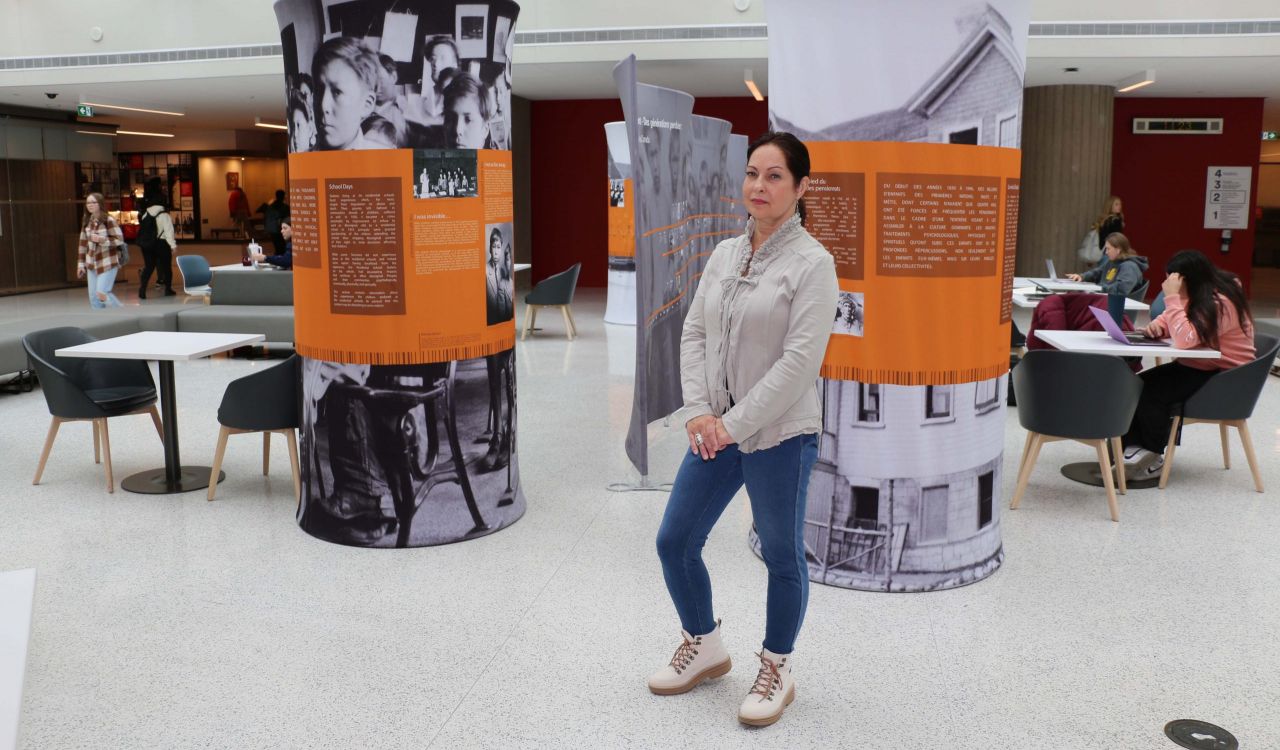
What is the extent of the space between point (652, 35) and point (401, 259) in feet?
28.2

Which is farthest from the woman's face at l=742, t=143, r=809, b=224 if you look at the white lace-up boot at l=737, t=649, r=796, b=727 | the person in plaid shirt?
the person in plaid shirt

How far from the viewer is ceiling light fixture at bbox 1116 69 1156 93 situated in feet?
43.7

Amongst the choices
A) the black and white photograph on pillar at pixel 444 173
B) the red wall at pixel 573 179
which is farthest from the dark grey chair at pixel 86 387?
the red wall at pixel 573 179

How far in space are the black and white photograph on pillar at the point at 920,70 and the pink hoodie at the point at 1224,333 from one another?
2.24 metres

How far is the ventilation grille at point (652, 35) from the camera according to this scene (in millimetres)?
11766

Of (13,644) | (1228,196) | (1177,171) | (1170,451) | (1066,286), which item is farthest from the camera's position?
(1177,171)

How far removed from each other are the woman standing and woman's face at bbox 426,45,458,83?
2043mm

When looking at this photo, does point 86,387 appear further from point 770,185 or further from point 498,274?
point 770,185

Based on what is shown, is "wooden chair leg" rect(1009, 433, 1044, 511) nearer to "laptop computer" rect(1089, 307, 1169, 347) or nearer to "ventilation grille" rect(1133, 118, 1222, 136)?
"laptop computer" rect(1089, 307, 1169, 347)

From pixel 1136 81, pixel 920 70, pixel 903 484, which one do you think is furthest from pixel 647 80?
pixel 903 484

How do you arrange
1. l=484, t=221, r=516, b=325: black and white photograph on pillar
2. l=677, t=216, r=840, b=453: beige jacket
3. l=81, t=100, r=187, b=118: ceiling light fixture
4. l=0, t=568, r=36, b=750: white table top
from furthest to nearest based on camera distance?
l=81, t=100, r=187, b=118: ceiling light fixture → l=484, t=221, r=516, b=325: black and white photograph on pillar → l=677, t=216, r=840, b=453: beige jacket → l=0, t=568, r=36, b=750: white table top

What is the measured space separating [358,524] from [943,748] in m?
2.85

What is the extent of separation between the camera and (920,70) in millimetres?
4000

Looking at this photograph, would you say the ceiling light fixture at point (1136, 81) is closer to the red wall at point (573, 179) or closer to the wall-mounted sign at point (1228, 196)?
the wall-mounted sign at point (1228, 196)
